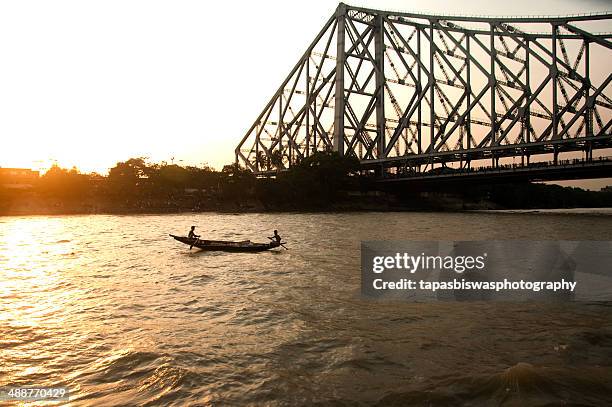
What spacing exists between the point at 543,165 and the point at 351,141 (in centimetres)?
4005

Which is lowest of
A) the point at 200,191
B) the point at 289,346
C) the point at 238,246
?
the point at 289,346

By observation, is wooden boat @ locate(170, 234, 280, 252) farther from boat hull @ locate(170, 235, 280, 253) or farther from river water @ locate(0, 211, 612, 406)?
river water @ locate(0, 211, 612, 406)

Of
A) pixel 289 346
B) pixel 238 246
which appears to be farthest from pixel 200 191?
pixel 289 346

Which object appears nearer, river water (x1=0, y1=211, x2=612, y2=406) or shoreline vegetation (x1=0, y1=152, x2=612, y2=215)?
river water (x1=0, y1=211, x2=612, y2=406)

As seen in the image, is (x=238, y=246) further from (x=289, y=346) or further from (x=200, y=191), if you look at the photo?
(x=200, y=191)

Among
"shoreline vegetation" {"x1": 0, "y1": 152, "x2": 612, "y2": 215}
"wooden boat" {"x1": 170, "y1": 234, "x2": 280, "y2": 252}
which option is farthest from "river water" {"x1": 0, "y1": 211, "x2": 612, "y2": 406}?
"shoreline vegetation" {"x1": 0, "y1": 152, "x2": 612, "y2": 215}

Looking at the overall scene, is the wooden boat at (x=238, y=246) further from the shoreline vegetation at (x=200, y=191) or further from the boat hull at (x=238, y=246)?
the shoreline vegetation at (x=200, y=191)

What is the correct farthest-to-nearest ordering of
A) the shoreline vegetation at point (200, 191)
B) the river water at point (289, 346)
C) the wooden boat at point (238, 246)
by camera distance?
the shoreline vegetation at point (200, 191)
the wooden boat at point (238, 246)
the river water at point (289, 346)

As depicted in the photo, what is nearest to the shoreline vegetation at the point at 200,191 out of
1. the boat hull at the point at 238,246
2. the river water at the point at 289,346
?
the boat hull at the point at 238,246

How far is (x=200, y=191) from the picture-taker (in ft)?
307

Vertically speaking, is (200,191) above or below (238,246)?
above

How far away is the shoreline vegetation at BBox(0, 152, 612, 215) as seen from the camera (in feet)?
263

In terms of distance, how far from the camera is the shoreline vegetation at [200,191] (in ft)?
263

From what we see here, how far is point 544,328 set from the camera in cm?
912
